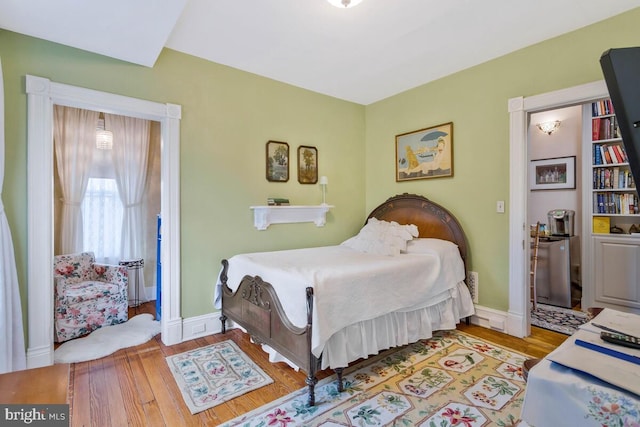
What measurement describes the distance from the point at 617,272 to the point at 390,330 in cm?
284

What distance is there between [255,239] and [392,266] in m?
1.56

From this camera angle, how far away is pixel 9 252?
82.8 inches

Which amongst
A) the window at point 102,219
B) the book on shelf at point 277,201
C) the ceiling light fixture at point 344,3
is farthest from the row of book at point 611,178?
the window at point 102,219

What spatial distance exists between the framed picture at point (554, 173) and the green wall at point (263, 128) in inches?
52.0

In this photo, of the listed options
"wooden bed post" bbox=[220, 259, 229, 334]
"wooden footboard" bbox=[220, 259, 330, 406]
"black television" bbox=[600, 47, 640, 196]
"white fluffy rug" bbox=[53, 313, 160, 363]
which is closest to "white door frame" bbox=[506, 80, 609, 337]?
"wooden footboard" bbox=[220, 259, 330, 406]

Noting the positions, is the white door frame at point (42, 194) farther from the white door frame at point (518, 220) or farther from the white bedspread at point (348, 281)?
the white door frame at point (518, 220)

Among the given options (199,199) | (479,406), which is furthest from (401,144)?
(479,406)

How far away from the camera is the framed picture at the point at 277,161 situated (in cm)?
346

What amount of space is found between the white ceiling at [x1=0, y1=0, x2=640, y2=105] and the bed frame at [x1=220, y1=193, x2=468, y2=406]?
158 cm

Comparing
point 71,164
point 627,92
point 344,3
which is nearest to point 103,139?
point 71,164

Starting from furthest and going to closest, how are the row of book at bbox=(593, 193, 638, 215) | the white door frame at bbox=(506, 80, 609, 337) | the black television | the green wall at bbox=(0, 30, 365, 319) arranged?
the row of book at bbox=(593, 193, 638, 215) < the white door frame at bbox=(506, 80, 609, 337) < the green wall at bbox=(0, 30, 365, 319) < the black television

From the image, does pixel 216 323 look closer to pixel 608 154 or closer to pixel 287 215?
pixel 287 215

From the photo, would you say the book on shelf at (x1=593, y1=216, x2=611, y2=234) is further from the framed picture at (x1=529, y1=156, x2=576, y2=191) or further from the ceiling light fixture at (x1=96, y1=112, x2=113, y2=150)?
the ceiling light fixture at (x1=96, y1=112, x2=113, y2=150)

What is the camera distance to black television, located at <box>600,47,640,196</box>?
2.99 ft
